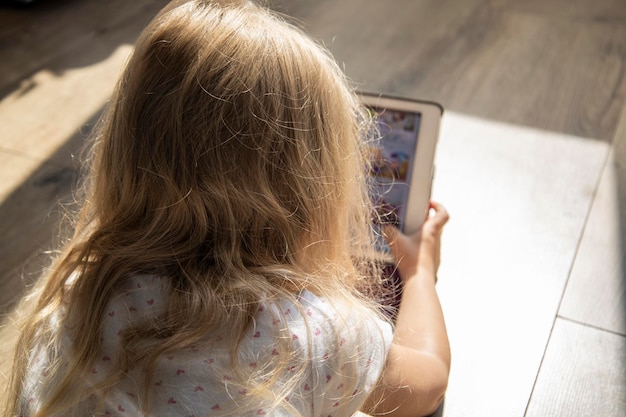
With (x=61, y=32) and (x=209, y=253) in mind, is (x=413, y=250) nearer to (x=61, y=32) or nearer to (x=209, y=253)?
(x=209, y=253)

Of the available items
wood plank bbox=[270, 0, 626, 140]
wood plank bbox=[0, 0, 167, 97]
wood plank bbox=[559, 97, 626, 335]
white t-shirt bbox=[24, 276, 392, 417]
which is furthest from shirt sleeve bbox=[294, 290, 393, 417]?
wood plank bbox=[0, 0, 167, 97]

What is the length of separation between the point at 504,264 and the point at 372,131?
32 centimetres

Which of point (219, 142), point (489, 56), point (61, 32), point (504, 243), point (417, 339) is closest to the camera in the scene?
point (219, 142)

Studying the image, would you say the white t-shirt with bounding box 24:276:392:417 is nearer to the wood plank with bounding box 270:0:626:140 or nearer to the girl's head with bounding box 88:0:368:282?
the girl's head with bounding box 88:0:368:282

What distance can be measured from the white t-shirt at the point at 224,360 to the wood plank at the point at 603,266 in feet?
1.47

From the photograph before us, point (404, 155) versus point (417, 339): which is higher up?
point (404, 155)

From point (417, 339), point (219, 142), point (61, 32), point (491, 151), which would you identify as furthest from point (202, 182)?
point (61, 32)

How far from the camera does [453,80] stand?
1460 millimetres

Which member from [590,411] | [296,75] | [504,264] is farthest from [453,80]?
[296,75]

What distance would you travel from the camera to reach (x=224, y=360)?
23.5 inches

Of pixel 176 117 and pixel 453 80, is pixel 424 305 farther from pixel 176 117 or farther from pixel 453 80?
Result: pixel 453 80

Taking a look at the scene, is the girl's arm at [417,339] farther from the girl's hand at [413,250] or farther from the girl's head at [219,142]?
the girl's head at [219,142]

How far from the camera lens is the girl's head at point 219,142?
1.92ft

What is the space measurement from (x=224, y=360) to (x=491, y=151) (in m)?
0.79
